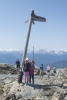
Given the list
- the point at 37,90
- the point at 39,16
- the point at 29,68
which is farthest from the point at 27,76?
the point at 39,16

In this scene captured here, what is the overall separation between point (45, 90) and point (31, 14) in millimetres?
7381

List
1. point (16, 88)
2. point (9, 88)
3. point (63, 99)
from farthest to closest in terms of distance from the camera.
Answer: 1. point (9, 88)
2. point (16, 88)
3. point (63, 99)

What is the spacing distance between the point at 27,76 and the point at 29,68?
0.74 metres

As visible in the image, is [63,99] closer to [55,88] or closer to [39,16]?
[55,88]

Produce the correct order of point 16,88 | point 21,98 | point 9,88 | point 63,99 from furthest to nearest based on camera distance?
point 9,88 < point 16,88 < point 21,98 < point 63,99

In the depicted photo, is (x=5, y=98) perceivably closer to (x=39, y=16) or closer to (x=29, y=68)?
(x=29, y=68)

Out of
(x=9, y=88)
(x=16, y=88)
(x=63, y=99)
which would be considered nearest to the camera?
(x=63, y=99)

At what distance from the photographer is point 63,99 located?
15.3 metres

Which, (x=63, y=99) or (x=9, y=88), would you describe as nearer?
(x=63, y=99)

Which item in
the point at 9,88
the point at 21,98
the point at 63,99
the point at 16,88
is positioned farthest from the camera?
the point at 9,88

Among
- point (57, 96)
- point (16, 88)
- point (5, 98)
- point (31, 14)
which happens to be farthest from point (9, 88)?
point (31, 14)

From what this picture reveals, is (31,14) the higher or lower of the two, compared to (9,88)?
higher

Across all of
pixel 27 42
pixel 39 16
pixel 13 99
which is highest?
pixel 39 16

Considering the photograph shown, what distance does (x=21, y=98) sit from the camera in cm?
1656
